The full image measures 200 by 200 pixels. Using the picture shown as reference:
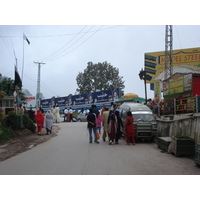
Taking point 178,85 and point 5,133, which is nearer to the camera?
point 5,133

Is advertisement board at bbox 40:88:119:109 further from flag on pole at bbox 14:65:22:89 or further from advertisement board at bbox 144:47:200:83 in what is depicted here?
flag on pole at bbox 14:65:22:89

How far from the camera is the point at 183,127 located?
11.4 metres

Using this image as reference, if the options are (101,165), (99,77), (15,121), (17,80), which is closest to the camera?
(101,165)

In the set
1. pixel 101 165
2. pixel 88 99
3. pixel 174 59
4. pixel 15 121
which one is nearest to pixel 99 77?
pixel 88 99

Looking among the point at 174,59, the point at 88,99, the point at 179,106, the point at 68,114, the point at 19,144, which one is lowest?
the point at 19,144

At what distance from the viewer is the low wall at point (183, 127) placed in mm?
10058

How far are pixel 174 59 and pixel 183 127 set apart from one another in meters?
29.4

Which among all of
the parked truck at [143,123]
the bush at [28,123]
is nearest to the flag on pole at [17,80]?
the bush at [28,123]

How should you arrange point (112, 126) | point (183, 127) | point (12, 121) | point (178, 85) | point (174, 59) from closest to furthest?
point (183, 127) → point (112, 126) → point (12, 121) → point (178, 85) → point (174, 59)

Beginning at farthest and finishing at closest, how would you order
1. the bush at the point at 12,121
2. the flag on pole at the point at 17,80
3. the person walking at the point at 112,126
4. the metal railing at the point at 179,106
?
the flag on pole at the point at 17,80
the bush at the point at 12,121
the metal railing at the point at 179,106
the person walking at the point at 112,126

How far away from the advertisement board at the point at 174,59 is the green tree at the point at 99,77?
8.66 meters

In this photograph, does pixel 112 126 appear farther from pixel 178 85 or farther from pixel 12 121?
pixel 178 85

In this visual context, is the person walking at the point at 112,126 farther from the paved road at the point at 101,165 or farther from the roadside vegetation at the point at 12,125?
the roadside vegetation at the point at 12,125

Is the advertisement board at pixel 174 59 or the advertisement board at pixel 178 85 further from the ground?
the advertisement board at pixel 174 59
